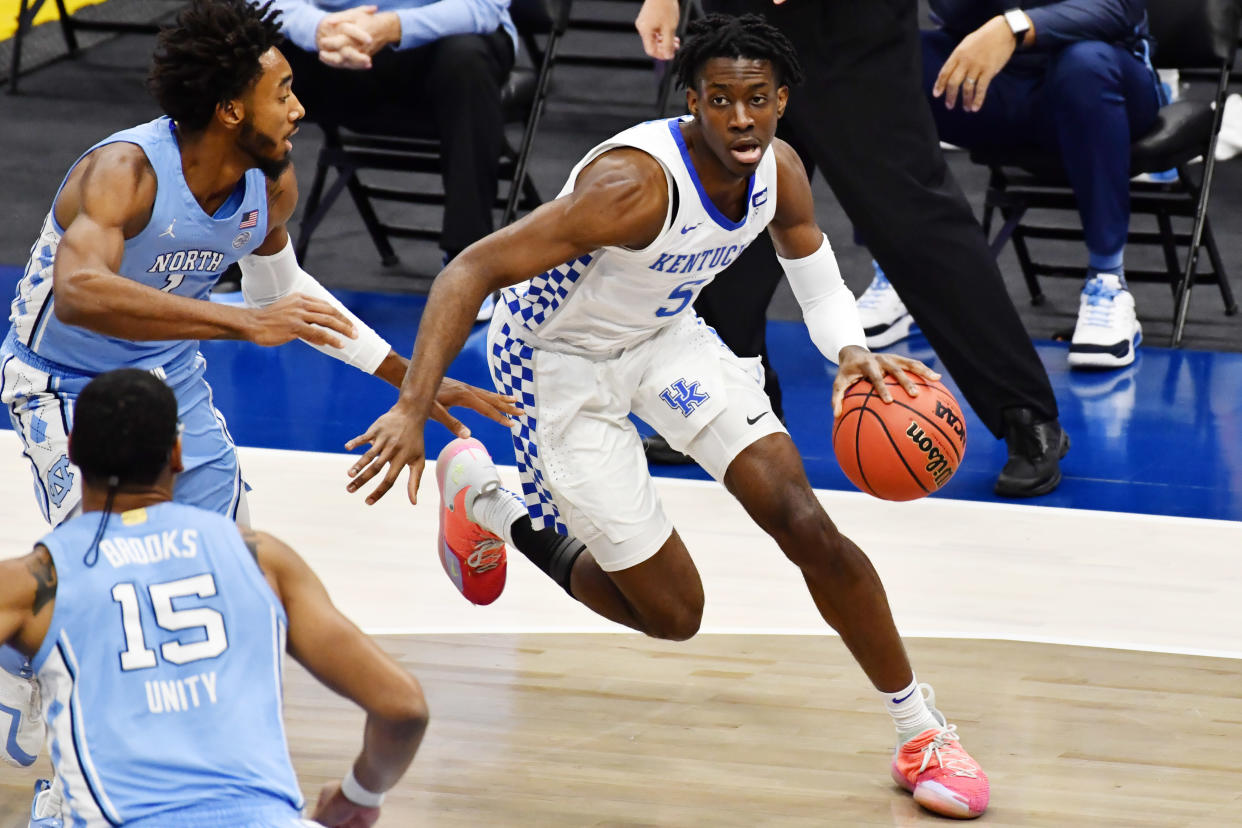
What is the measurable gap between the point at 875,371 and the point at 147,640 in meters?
1.89

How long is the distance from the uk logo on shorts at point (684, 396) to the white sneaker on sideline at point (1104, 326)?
300cm

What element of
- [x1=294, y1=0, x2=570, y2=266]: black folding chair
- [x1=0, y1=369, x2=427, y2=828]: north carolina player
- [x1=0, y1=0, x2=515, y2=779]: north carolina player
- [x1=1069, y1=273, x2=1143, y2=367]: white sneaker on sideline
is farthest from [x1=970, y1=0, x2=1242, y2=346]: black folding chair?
[x1=0, y1=369, x2=427, y2=828]: north carolina player

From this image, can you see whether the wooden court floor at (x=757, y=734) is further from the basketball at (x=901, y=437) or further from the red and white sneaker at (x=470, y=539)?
the basketball at (x=901, y=437)

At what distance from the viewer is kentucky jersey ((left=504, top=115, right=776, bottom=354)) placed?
11.9ft

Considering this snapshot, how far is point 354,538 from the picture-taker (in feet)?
16.4

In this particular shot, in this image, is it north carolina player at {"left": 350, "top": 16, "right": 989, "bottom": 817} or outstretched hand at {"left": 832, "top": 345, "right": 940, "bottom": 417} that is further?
outstretched hand at {"left": 832, "top": 345, "right": 940, "bottom": 417}

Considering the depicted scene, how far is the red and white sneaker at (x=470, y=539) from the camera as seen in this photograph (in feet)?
14.4

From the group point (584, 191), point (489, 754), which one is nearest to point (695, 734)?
point (489, 754)

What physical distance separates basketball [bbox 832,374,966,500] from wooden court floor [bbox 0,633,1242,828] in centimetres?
53

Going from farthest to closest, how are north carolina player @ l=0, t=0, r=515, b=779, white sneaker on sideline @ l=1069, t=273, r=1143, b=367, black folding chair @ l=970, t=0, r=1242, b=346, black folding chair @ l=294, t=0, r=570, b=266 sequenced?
black folding chair @ l=294, t=0, r=570, b=266 < black folding chair @ l=970, t=0, r=1242, b=346 < white sneaker on sideline @ l=1069, t=273, r=1143, b=367 < north carolina player @ l=0, t=0, r=515, b=779

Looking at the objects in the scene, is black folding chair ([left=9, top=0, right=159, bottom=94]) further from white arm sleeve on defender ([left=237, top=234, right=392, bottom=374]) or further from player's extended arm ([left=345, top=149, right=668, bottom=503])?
player's extended arm ([left=345, top=149, right=668, bottom=503])

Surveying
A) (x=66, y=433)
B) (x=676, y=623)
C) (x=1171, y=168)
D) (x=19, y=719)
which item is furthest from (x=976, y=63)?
(x=19, y=719)

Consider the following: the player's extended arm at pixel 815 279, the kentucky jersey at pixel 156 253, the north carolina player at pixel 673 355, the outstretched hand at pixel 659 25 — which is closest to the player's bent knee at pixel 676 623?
the north carolina player at pixel 673 355

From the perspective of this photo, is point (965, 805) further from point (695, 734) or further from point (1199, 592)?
point (1199, 592)
